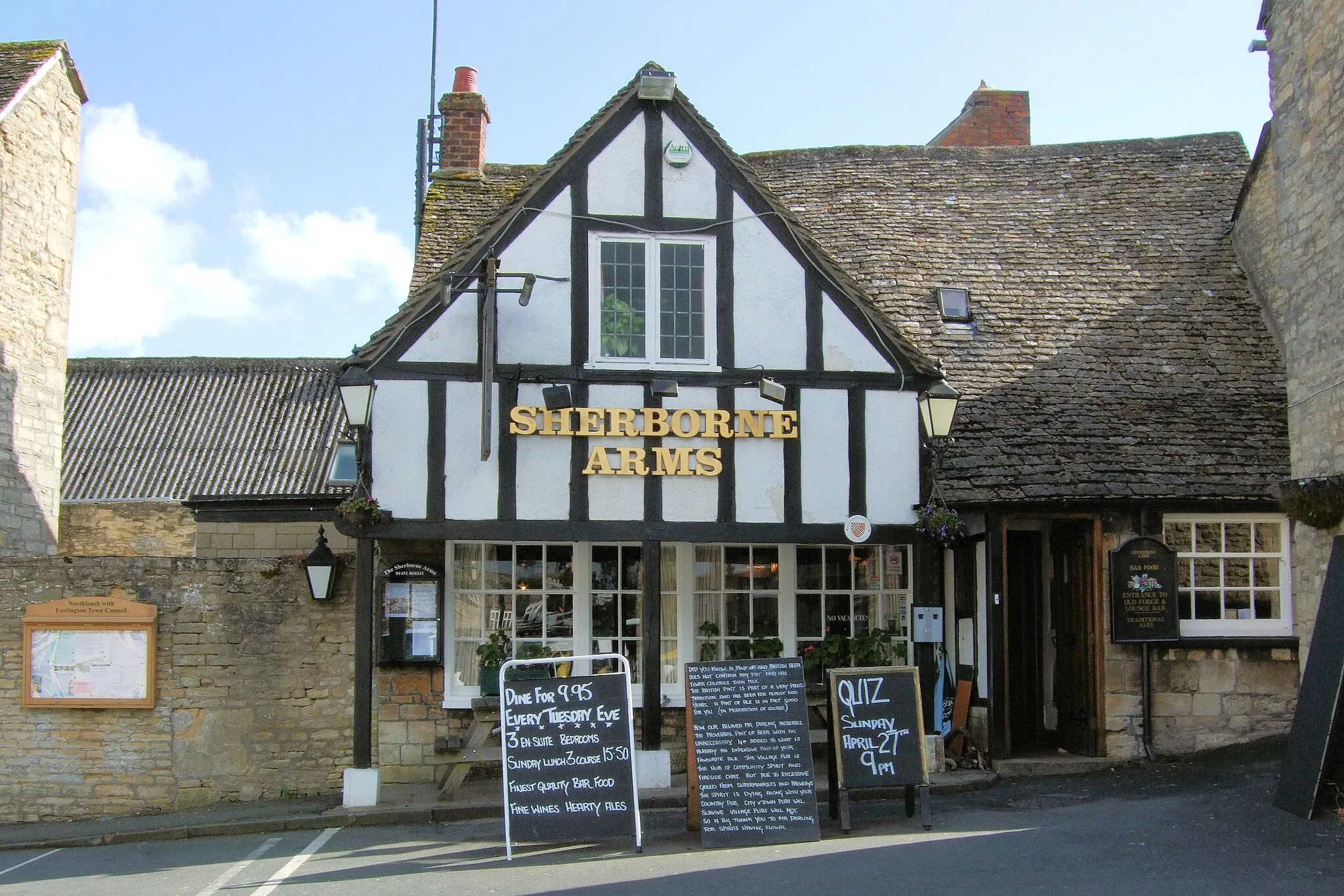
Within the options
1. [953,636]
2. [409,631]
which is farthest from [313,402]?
[953,636]

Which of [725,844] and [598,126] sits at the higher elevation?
[598,126]

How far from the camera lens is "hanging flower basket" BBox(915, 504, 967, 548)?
10586mm

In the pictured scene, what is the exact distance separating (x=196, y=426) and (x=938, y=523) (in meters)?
17.9

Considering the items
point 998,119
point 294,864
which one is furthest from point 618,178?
point 998,119

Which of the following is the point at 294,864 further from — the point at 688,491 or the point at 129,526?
the point at 129,526

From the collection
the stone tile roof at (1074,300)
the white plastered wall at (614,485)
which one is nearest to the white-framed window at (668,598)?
the white plastered wall at (614,485)

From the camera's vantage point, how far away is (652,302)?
1098 cm

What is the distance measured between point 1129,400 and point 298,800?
892cm

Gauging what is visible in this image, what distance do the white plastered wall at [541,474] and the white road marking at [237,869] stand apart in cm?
322

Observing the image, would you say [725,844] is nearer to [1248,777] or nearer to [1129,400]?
[1248,777]

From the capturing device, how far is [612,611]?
11812 millimetres

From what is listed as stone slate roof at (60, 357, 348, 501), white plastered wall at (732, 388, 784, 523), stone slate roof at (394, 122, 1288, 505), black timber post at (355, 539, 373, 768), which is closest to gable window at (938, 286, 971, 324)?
stone slate roof at (394, 122, 1288, 505)

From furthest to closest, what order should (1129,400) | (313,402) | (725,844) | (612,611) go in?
(313,402) → (1129,400) → (612,611) → (725,844)

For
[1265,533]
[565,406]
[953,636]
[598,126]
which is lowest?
[953,636]
